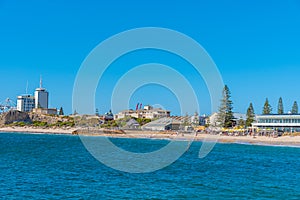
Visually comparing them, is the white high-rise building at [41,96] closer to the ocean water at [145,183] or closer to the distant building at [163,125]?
the distant building at [163,125]

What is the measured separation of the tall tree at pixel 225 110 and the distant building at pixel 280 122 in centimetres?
512

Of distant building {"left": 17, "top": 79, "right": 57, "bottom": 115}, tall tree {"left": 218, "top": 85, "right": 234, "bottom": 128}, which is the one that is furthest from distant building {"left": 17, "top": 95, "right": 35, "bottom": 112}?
tall tree {"left": 218, "top": 85, "right": 234, "bottom": 128}

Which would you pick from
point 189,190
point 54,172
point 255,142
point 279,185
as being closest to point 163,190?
point 189,190

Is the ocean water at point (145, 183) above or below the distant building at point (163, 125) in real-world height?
below

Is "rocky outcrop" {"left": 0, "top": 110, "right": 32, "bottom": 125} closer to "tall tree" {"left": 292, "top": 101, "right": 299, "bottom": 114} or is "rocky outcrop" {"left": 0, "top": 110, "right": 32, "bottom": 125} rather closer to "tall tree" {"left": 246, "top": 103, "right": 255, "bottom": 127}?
"tall tree" {"left": 246, "top": 103, "right": 255, "bottom": 127}

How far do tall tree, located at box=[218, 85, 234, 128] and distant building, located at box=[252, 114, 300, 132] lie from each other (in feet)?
16.8

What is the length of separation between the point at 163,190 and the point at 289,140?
1548 inches

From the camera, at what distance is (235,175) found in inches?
801

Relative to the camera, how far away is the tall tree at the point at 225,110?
7106 centimetres

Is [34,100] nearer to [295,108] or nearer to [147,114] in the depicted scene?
[147,114]

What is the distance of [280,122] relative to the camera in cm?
6456

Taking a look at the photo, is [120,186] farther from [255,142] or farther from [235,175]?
[255,142]

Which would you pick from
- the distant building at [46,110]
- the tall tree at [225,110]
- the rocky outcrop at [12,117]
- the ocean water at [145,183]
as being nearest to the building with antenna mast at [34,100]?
the distant building at [46,110]

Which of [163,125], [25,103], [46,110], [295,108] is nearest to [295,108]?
[295,108]
